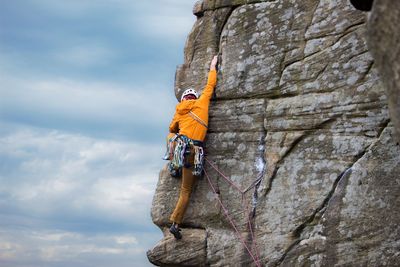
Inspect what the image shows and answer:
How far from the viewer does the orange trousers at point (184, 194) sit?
15.7m

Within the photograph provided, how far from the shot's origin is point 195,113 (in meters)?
15.8

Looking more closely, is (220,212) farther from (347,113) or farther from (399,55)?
(399,55)

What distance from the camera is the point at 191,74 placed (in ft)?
56.0

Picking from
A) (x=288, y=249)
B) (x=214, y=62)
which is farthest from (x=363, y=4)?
(x=214, y=62)

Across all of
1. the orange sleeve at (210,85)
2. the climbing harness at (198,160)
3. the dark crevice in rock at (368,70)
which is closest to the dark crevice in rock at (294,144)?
the dark crevice in rock at (368,70)

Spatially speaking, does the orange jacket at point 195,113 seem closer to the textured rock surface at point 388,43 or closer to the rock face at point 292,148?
the rock face at point 292,148

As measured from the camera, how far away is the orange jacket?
51.5ft

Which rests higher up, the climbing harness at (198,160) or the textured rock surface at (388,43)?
Answer: the climbing harness at (198,160)

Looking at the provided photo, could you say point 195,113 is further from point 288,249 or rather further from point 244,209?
point 288,249

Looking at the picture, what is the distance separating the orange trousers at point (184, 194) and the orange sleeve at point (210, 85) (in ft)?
5.00

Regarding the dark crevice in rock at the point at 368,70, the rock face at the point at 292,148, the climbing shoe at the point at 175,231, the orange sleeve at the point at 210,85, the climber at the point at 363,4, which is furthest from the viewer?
the orange sleeve at the point at 210,85

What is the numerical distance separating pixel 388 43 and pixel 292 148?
638cm

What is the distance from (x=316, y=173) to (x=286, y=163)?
0.79 metres

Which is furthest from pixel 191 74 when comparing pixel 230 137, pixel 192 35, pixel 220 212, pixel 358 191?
pixel 358 191
